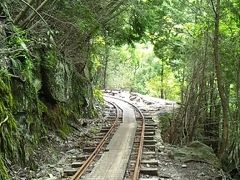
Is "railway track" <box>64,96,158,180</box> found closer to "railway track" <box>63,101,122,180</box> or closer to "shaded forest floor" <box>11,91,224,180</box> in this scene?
"railway track" <box>63,101,122,180</box>

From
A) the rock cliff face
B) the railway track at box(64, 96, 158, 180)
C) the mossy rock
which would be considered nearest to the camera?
the rock cliff face

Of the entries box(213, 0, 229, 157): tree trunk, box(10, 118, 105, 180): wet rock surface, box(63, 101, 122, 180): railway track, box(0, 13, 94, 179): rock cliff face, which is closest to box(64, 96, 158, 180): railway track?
box(63, 101, 122, 180): railway track

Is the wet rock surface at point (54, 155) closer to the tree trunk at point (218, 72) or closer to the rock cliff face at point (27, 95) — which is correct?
the rock cliff face at point (27, 95)

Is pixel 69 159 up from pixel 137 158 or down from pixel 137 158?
down

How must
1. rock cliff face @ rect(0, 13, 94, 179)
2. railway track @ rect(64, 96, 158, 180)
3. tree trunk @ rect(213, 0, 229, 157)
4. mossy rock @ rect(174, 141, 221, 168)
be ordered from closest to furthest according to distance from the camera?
rock cliff face @ rect(0, 13, 94, 179), railway track @ rect(64, 96, 158, 180), tree trunk @ rect(213, 0, 229, 157), mossy rock @ rect(174, 141, 221, 168)

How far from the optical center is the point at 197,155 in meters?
12.9

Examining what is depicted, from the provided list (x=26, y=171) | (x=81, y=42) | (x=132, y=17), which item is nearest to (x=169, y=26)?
(x=132, y=17)

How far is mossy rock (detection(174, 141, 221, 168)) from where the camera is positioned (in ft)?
41.1

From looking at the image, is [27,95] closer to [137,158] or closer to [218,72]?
[137,158]

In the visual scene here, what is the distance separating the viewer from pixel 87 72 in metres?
25.0

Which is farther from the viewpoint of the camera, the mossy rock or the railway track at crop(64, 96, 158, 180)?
the mossy rock

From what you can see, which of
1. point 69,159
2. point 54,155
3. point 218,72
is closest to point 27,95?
point 54,155

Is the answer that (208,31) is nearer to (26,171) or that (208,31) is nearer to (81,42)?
(81,42)

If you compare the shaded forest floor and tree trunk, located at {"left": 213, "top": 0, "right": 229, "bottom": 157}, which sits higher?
tree trunk, located at {"left": 213, "top": 0, "right": 229, "bottom": 157}
